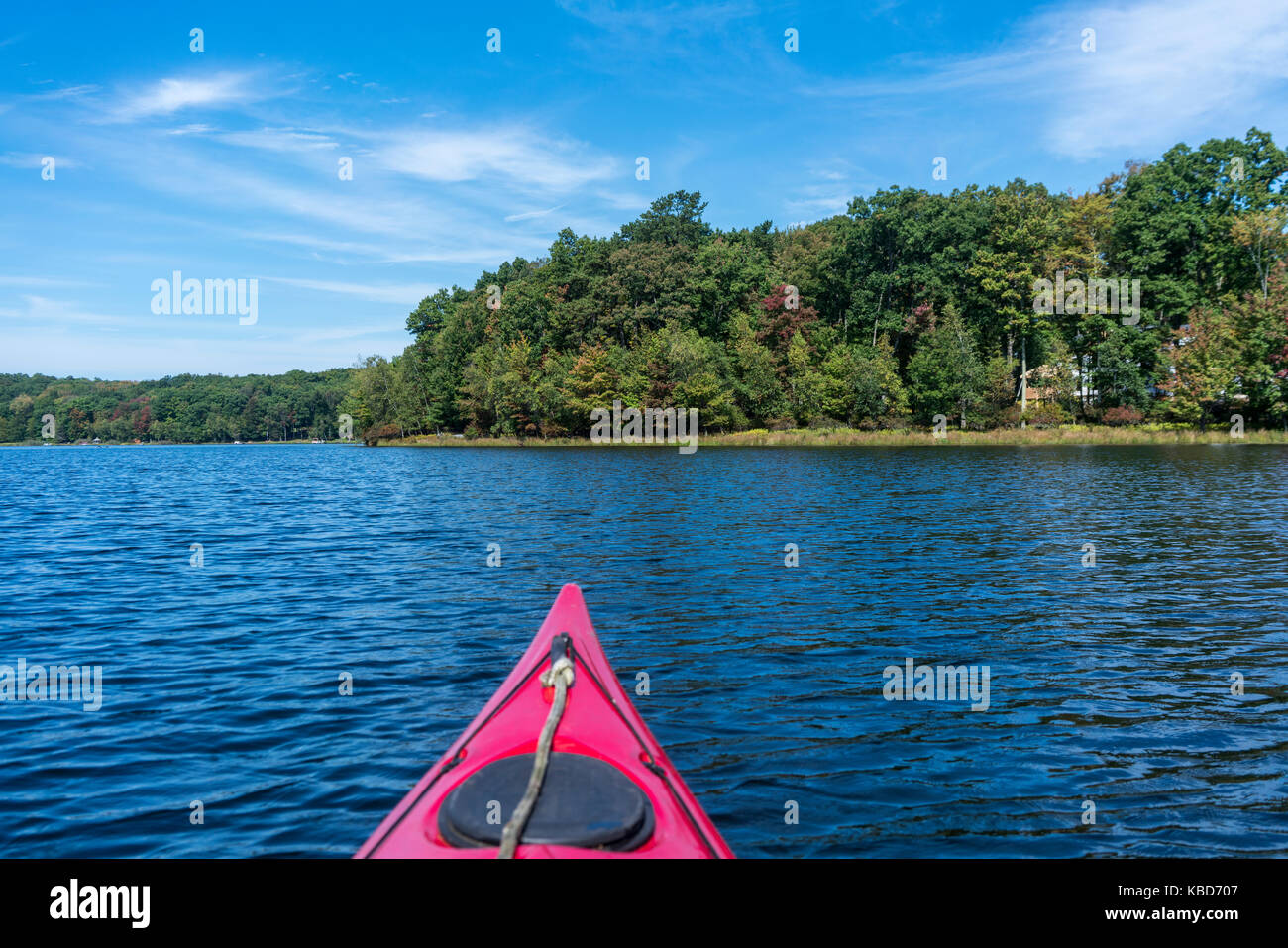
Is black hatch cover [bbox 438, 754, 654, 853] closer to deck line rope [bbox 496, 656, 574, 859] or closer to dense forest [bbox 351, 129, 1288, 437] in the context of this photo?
deck line rope [bbox 496, 656, 574, 859]

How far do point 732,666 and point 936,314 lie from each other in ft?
245

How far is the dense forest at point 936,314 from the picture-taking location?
6550cm

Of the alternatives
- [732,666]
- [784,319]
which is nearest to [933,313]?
[784,319]

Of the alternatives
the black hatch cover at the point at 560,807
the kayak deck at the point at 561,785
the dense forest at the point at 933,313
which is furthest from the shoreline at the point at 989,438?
the black hatch cover at the point at 560,807

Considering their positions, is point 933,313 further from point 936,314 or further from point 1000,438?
point 1000,438

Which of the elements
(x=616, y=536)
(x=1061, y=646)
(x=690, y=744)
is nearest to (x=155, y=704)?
(x=690, y=744)

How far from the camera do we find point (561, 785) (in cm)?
474

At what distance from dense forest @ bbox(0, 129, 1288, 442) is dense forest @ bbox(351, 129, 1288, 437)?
226 millimetres

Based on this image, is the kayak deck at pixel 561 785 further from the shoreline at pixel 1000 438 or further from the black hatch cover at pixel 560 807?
the shoreline at pixel 1000 438

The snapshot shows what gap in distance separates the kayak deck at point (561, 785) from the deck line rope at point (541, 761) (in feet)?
0.30

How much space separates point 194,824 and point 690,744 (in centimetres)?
450

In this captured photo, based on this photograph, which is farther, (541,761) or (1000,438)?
(1000,438)
